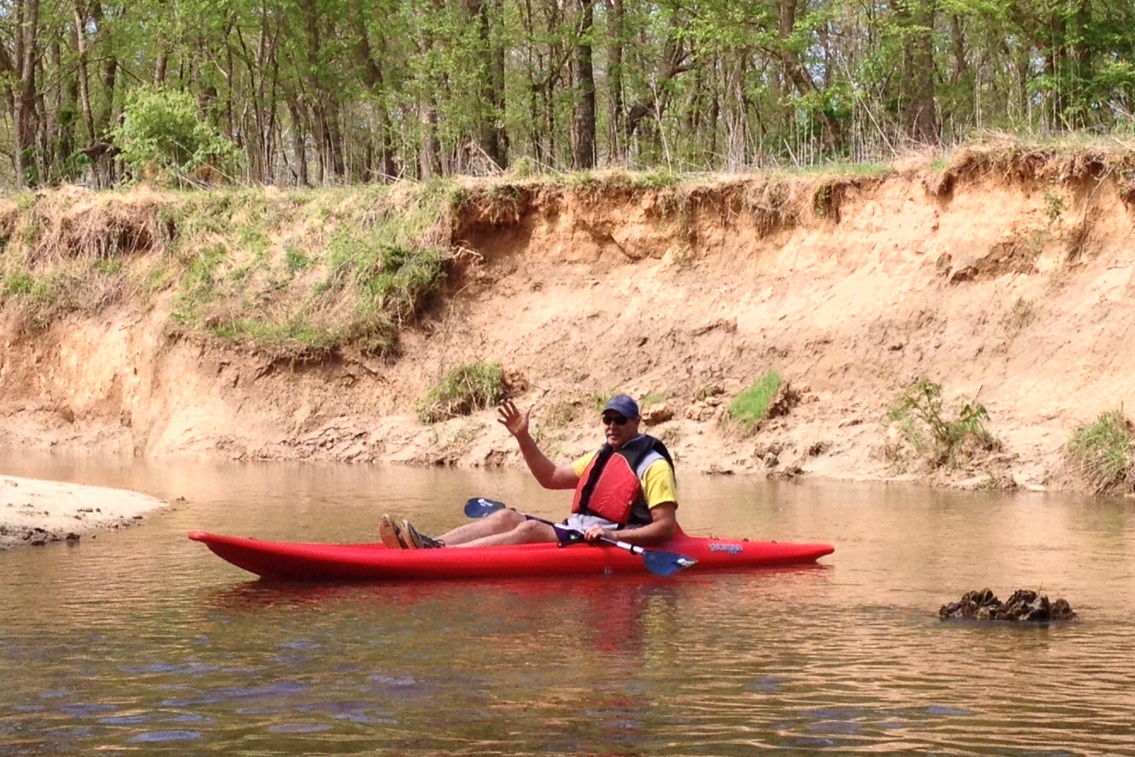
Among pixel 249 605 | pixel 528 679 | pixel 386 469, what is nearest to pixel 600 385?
pixel 386 469

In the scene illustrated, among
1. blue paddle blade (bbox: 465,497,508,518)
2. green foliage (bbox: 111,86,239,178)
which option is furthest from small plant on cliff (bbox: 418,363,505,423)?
blue paddle blade (bbox: 465,497,508,518)

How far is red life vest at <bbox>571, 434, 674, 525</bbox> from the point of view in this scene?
29.7ft

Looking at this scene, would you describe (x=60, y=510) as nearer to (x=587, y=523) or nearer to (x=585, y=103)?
(x=587, y=523)

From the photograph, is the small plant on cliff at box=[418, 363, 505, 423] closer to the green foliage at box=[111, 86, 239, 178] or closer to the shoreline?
the shoreline

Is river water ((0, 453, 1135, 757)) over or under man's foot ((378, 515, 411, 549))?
under

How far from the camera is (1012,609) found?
738 cm

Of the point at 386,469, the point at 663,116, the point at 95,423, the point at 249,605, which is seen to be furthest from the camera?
the point at 663,116

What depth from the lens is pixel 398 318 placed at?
67.5 ft

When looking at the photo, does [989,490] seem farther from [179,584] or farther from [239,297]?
[239,297]

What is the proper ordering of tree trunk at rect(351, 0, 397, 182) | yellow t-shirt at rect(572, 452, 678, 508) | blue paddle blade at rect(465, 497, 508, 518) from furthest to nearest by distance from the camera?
tree trunk at rect(351, 0, 397, 182) → blue paddle blade at rect(465, 497, 508, 518) → yellow t-shirt at rect(572, 452, 678, 508)

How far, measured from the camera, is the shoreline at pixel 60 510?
10281 mm

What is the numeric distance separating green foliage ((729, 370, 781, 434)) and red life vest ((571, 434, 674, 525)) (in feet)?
25.4

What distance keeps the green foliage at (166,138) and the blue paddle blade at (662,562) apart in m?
16.8

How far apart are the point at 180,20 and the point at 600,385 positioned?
13624mm
